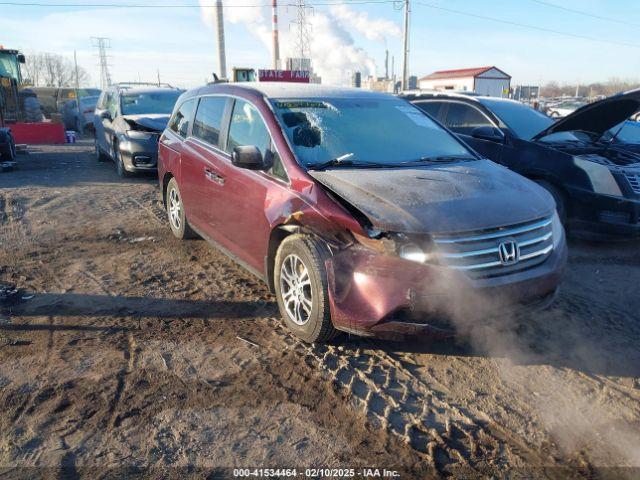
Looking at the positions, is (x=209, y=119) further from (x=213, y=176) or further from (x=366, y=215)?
(x=366, y=215)

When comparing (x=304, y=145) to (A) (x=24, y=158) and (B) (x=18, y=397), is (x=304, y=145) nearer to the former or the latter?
(B) (x=18, y=397)

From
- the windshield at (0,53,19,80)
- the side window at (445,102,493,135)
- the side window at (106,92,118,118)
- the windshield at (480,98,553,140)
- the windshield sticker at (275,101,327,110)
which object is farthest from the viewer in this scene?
the windshield at (0,53,19,80)

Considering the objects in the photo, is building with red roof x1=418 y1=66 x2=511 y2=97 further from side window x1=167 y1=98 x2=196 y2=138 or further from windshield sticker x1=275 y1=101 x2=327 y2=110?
windshield sticker x1=275 y1=101 x2=327 y2=110

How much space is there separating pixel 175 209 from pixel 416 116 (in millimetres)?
3007

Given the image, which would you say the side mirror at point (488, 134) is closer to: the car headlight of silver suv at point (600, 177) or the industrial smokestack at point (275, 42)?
the car headlight of silver suv at point (600, 177)

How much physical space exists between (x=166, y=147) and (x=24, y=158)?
1018 centimetres

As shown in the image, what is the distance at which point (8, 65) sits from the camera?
18234 mm

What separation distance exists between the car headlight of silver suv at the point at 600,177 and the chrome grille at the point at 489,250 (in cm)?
285

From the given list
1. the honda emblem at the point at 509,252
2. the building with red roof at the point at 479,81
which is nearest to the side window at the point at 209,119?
the honda emblem at the point at 509,252

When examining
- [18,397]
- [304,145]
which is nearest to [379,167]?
[304,145]

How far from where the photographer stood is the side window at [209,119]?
5055mm

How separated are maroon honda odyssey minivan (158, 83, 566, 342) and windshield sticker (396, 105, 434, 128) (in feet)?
0.06

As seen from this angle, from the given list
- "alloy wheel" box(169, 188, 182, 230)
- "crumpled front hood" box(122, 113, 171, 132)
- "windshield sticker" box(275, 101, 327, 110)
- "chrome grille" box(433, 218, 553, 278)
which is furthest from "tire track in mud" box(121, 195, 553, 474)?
"crumpled front hood" box(122, 113, 171, 132)

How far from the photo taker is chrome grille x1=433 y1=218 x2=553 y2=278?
3.19 metres
